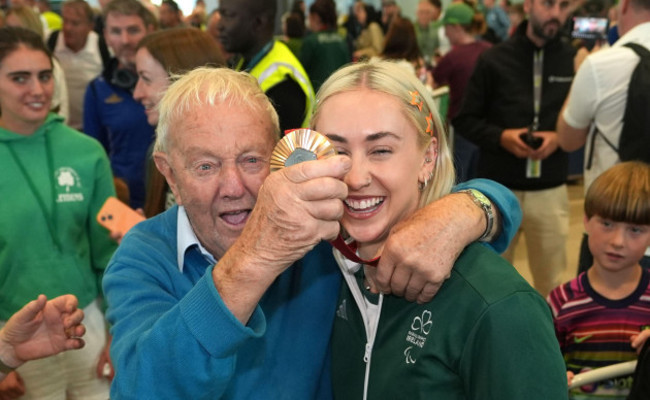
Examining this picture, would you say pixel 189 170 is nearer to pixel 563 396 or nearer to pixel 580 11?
pixel 563 396

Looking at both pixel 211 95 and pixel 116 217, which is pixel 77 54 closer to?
pixel 116 217

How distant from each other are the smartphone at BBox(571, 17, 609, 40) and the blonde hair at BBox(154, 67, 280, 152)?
4.18 metres

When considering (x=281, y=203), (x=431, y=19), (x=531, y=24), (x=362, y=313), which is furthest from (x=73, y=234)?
(x=431, y=19)

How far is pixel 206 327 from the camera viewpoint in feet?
3.92

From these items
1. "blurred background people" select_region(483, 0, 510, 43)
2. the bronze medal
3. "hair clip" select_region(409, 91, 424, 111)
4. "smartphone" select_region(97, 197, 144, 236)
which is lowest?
"blurred background people" select_region(483, 0, 510, 43)

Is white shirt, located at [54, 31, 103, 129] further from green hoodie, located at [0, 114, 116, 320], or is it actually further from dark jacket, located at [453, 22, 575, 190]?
dark jacket, located at [453, 22, 575, 190]

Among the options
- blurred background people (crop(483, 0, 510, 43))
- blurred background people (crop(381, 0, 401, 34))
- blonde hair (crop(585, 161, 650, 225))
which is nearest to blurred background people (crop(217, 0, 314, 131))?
blonde hair (crop(585, 161, 650, 225))

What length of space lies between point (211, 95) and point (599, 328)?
170 cm

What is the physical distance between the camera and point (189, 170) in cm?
162

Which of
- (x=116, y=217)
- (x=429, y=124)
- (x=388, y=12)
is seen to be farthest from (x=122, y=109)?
(x=388, y=12)

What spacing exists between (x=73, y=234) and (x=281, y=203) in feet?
6.46

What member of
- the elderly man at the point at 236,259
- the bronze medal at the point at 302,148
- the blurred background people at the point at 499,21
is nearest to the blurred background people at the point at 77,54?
the elderly man at the point at 236,259

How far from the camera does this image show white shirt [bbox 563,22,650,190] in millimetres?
3064

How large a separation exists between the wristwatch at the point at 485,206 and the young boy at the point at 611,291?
1.15 metres
